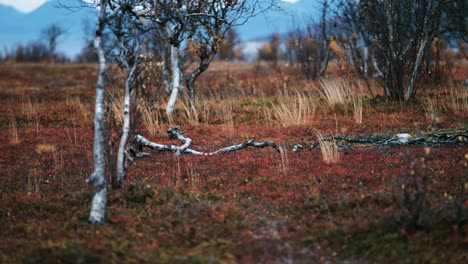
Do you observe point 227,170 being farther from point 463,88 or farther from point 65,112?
point 463,88

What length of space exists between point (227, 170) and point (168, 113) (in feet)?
23.4

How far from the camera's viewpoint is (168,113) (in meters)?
16.5

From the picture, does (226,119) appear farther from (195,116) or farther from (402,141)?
(402,141)

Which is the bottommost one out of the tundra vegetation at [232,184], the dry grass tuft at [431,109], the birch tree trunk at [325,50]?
the tundra vegetation at [232,184]

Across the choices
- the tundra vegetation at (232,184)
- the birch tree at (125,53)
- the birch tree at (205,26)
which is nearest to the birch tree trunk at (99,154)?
the tundra vegetation at (232,184)

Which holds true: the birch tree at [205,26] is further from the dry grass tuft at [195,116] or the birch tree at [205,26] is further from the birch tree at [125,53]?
the birch tree at [125,53]

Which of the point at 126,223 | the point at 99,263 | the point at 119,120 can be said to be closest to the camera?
the point at 99,263

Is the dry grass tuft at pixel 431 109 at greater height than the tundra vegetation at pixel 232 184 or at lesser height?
greater

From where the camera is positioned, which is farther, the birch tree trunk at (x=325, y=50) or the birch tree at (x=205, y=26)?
the birch tree trunk at (x=325, y=50)

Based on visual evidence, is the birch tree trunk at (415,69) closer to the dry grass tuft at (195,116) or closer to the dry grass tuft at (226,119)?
the dry grass tuft at (226,119)

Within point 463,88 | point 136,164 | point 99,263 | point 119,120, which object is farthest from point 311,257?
point 463,88

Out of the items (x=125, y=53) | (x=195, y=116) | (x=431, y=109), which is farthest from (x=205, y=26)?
(x=125, y=53)

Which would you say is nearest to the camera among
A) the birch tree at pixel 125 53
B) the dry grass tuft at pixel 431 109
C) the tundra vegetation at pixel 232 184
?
the tundra vegetation at pixel 232 184

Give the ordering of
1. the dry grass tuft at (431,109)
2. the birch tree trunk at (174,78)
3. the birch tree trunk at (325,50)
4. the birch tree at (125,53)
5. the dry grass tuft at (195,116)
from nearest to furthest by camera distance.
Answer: the birch tree at (125,53) < the dry grass tuft at (431,109) < the dry grass tuft at (195,116) < the birch tree trunk at (174,78) < the birch tree trunk at (325,50)
